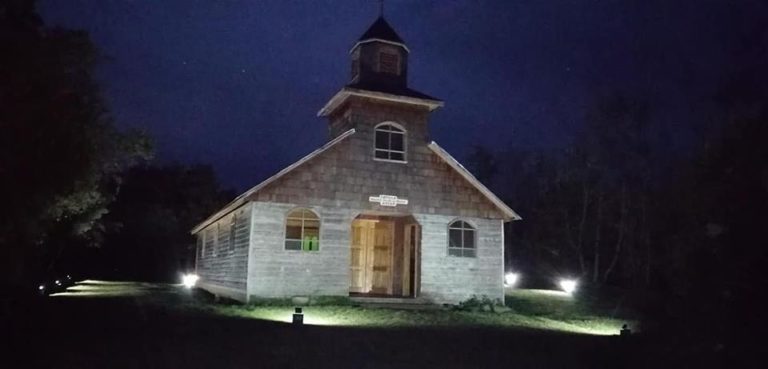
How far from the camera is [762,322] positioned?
42.4 ft

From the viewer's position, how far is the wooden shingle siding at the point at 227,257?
21.8 m

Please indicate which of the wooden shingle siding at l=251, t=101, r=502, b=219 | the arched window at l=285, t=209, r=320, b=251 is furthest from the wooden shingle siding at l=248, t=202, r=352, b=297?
the wooden shingle siding at l=251, t=101, r=502, b=219

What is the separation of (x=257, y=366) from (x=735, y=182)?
34.7ft

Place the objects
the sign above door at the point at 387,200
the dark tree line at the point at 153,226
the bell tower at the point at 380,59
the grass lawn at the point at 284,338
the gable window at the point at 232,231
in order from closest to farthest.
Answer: the grass lawn at the point at 284,338
the sign above door at the point at 387,200
the bell tower at the point at 380,59
the gable window at the point at 232,231
the dark tree line at the point at 153,226

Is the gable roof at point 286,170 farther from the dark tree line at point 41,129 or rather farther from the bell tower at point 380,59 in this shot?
the dark tree line at point 41,129

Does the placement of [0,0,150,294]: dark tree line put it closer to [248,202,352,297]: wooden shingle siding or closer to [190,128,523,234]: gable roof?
[190,128,523,234]: gable roof

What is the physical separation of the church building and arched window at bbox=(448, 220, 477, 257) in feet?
0.12

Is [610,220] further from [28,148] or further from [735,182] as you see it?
[28,148]

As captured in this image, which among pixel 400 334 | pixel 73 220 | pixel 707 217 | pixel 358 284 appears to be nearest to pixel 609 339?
pixel 707 217

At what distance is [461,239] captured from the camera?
23234mm

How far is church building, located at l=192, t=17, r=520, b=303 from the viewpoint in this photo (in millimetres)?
A: 20953

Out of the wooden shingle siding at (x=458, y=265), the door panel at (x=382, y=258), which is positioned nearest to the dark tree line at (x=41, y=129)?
the door panel at (x=382, y=258)

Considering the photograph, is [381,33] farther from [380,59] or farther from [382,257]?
[382,257]

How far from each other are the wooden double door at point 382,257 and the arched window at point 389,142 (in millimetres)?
2727
